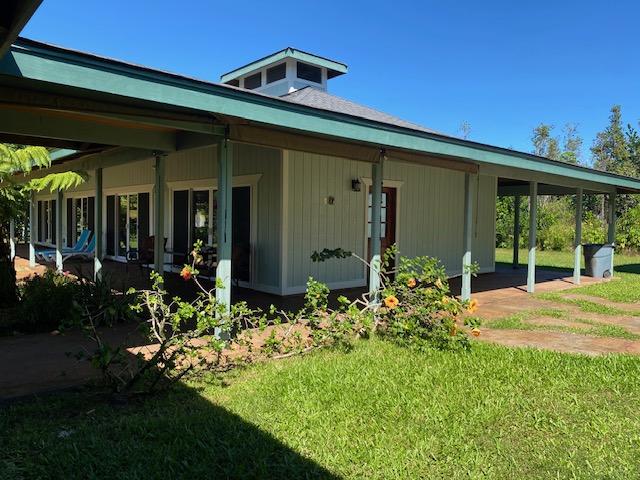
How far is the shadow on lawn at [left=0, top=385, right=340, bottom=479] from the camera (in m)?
2.83

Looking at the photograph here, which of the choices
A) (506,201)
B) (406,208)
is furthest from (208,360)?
(506,201)

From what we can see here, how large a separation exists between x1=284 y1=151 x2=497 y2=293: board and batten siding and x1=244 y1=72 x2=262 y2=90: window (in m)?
7.39

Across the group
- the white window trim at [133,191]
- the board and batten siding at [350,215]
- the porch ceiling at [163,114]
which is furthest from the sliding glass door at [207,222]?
the porch ceiling at [163,114]

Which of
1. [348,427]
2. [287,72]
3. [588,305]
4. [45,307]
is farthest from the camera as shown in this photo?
[287,72]

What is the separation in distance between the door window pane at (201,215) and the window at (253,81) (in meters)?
6.76

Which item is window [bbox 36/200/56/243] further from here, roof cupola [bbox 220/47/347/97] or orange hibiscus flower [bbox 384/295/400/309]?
orange hibiscus flower [bbox 384/295/400/309]

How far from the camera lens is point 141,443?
313 centimetres

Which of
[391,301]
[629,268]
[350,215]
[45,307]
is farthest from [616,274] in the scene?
[45,307]

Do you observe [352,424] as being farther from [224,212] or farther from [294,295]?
[294,295]

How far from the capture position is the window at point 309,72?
1552 centimetres

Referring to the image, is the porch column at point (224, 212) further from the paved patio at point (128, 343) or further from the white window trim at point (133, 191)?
the white window trim at point (133, 191)

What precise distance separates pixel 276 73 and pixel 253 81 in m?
1.37

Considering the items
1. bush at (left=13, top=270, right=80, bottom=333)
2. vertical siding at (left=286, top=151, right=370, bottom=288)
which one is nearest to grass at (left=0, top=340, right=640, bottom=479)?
bush at (left=13, top=270, right=80, bottom=333)

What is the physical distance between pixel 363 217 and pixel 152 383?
22.9 feet
